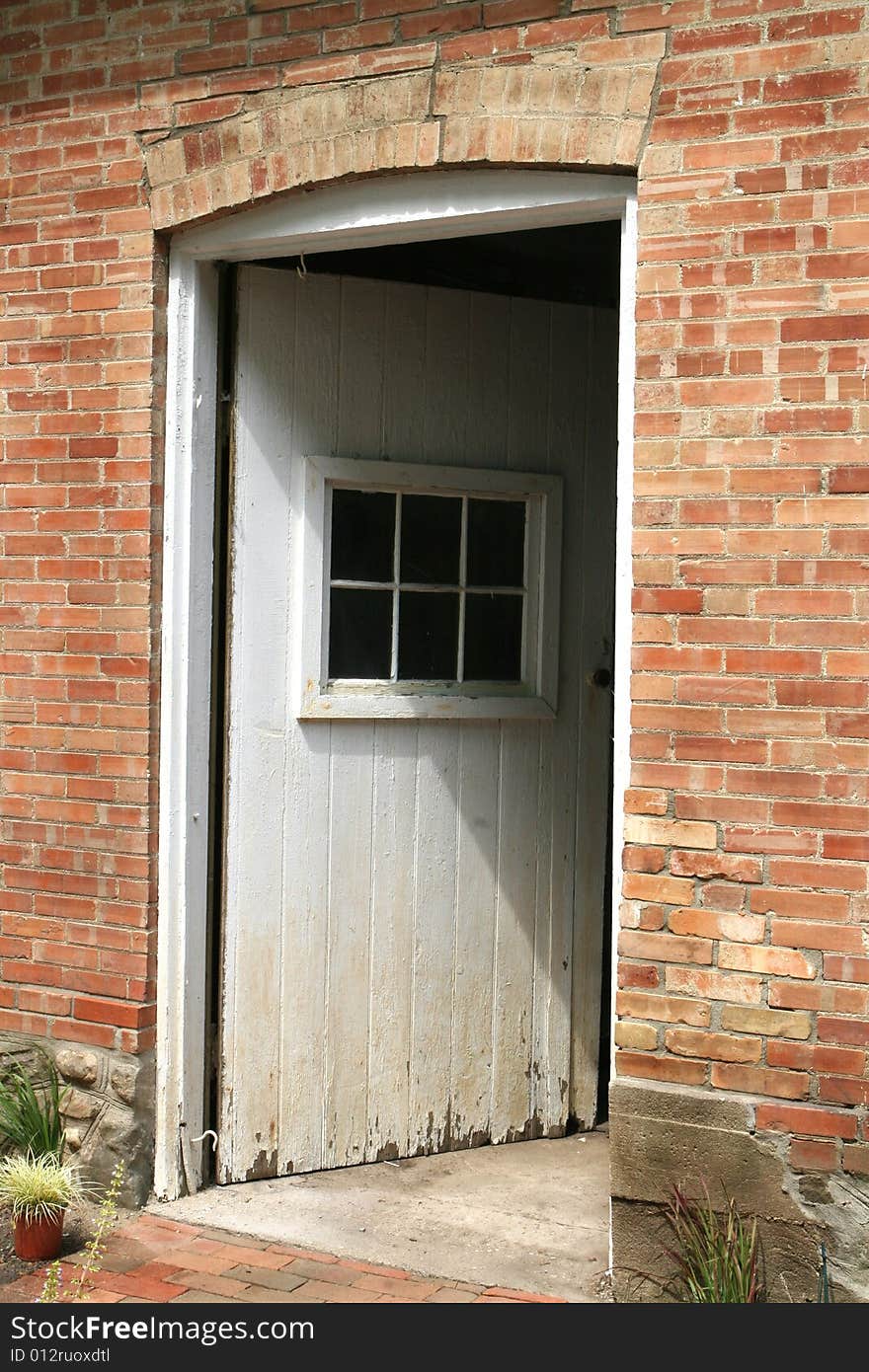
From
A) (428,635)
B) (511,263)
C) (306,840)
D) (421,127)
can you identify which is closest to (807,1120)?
(306,840)

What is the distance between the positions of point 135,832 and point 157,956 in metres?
0.39

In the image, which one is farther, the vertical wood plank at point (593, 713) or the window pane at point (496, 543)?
the vertical wood plank at point (593, 713)

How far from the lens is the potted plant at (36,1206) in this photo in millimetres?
4145

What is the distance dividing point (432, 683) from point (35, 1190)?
1.98 meters

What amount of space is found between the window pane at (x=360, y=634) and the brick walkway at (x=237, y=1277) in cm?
176

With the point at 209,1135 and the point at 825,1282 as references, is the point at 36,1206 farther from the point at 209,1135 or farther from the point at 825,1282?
the point at 825,1282

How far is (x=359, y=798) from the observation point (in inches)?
192

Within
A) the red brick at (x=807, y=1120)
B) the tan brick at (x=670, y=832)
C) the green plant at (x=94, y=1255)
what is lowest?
the green plant at (x=94, y=1255)

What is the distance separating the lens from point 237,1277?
4.06 meters

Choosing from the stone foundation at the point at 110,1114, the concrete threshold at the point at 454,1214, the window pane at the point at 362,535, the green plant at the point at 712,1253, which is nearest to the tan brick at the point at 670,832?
the green plant at the point at 712,1253

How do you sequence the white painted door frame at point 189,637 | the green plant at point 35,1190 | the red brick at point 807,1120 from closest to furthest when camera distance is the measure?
the red brick at point 807,1120 < the green plant at point 35,1190 < the white painted door frame at point 189,637

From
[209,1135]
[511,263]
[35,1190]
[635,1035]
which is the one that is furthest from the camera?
[511,263]

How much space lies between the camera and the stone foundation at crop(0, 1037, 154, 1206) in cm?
454

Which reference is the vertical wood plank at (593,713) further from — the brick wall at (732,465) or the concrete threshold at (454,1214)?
the brick wall at (732,465)
